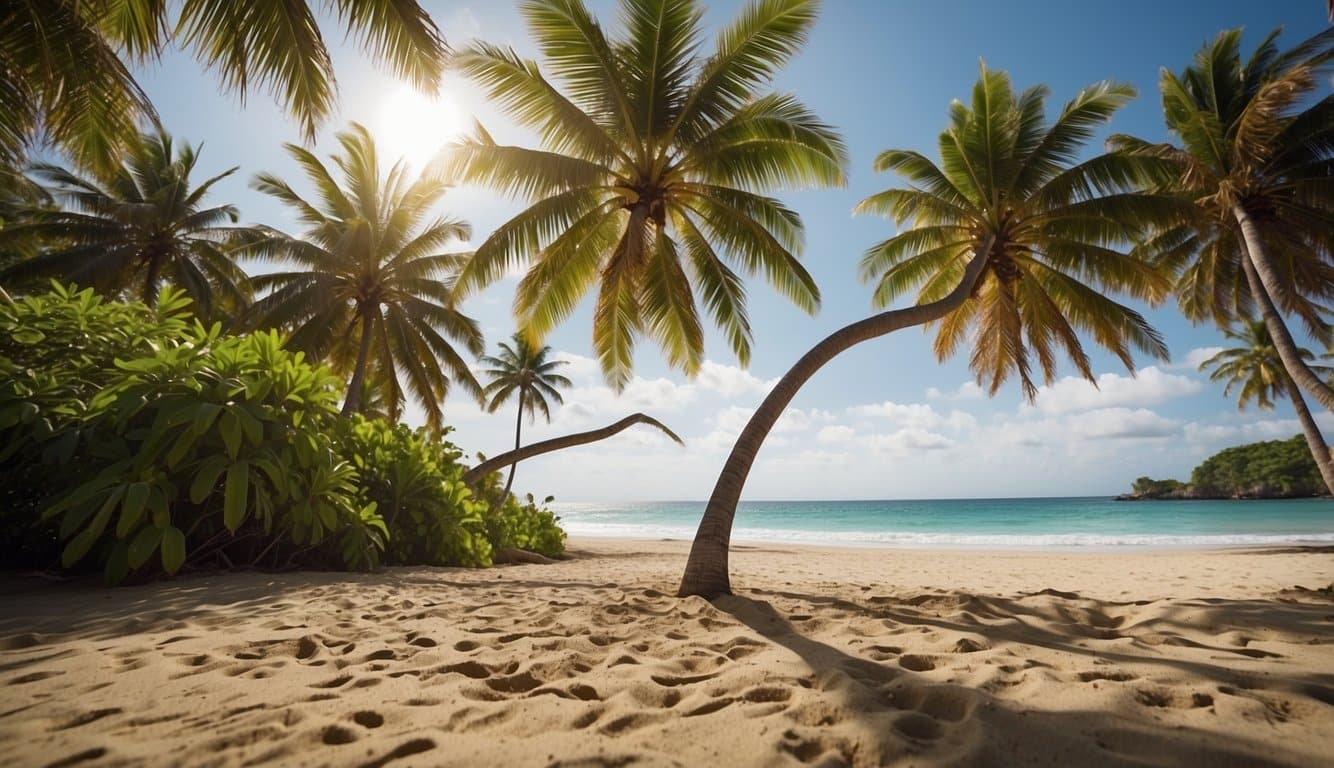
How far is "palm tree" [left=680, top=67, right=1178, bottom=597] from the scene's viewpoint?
7.30m

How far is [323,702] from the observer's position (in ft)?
6.68

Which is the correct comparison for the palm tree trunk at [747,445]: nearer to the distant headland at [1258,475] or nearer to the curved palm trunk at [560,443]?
the curved palm trunk at [560,443]

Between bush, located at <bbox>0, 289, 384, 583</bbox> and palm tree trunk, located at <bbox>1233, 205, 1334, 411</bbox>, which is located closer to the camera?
bush, located at <bbox>0, 289, 384, 583</bbox>

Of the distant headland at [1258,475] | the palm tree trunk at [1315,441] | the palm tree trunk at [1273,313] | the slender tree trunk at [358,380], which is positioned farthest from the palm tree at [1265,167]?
the distant headland at [1258,475]

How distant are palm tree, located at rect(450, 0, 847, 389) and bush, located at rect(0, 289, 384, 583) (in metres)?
3.35

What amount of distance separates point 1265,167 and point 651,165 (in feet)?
36.3

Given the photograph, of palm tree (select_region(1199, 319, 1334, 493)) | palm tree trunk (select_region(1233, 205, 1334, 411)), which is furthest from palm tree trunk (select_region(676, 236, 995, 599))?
palm tree (select_region(1199, 319, 1334, 493))

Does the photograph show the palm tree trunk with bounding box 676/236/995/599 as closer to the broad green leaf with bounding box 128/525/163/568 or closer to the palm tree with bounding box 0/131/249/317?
the broad green leaf with bounding box 128/525/163/568

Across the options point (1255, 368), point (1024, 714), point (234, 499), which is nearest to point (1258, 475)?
point (1255, 368)

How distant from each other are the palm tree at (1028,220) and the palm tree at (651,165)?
1969 millimetres

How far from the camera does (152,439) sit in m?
4.12

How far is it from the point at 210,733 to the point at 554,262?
6.69 metres

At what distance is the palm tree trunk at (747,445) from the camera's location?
15.6ft

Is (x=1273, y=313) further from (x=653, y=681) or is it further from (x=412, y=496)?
(x=412, y=496)
